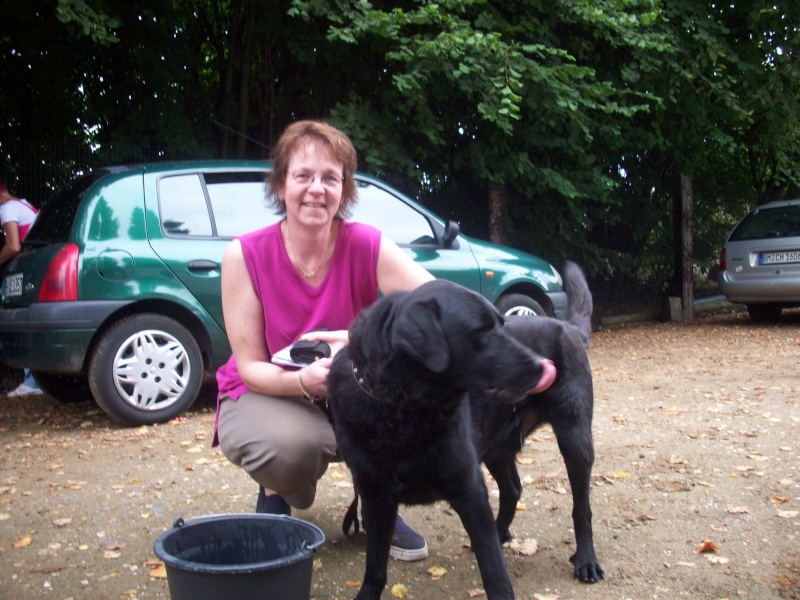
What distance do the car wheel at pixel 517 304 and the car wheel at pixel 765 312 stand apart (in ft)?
21.0

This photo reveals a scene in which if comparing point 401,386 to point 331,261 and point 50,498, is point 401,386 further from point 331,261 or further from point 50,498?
point 50,498

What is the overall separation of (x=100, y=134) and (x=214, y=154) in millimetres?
1202

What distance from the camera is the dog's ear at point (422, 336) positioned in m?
2.20

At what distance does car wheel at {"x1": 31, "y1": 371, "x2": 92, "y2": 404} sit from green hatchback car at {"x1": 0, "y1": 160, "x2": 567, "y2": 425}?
18 mm

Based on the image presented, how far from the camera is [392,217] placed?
6344mm

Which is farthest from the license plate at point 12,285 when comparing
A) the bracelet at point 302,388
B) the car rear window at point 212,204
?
the bracelet at point 302,388

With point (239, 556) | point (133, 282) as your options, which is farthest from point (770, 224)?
point (239, 556)

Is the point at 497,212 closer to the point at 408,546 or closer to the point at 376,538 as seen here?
the point at 408,546

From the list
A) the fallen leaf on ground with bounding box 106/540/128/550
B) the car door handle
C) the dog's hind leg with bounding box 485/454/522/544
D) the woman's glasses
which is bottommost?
the fallen leaf on ground with bounding box 106/540/128/550

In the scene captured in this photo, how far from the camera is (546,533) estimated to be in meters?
3.45

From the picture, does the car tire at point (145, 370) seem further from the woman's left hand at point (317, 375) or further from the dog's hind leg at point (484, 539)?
the dog's hind leg at point (484, 539)

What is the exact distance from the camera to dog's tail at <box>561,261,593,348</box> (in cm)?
332

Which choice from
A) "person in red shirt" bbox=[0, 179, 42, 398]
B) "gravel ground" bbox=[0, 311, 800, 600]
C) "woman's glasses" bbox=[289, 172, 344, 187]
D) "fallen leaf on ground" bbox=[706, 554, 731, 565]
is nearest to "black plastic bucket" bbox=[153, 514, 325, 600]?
"gravel ground" bbox=[0, 311, 800, 600]

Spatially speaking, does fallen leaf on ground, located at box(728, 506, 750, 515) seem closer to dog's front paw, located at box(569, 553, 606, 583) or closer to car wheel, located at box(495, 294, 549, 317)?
dog's front paw, located at box(569, 553, 606, 583)
